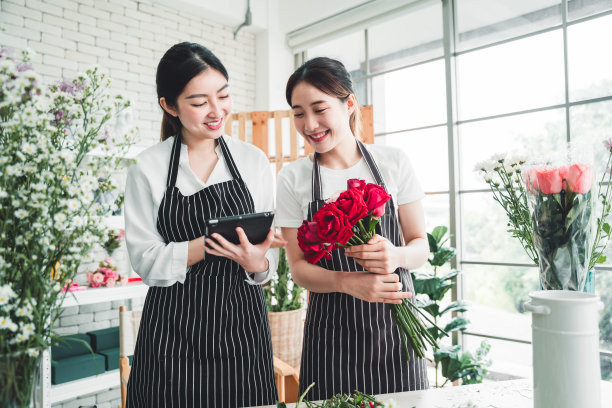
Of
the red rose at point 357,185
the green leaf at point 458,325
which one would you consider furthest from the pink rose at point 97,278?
the red rose at point 357,185

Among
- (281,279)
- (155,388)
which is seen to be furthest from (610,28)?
(155,388)

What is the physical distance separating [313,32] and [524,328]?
3.42 meters

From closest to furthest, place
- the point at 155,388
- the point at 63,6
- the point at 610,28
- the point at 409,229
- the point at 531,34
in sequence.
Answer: the point at 155,388 → the point at 409,229 → the point at 610,28 → the point at 531,34 → the point at 63,6

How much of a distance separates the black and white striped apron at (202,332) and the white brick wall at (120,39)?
2809 millimetres

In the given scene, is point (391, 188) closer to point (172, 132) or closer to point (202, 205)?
point (202, 205)

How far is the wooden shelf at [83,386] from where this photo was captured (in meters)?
2.77

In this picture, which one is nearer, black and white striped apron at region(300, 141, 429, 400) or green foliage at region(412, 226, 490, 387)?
black and white striped apron at region(300, 141, 429, 400)

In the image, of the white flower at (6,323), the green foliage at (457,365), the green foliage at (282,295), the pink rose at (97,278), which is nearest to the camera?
the white flower at (6,323)

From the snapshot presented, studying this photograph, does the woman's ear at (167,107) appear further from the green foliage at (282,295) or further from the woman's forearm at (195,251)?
the green foliage at (282,295)

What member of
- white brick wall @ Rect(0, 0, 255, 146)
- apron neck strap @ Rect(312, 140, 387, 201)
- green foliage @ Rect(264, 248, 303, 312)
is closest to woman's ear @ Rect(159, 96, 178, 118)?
apron neck strap @ Rect(312, 140, 387, 201)

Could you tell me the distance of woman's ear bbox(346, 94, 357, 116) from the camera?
1.49 m

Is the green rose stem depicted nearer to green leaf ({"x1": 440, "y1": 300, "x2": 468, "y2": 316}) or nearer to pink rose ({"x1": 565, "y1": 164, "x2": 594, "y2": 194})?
pink rose ({"x1": 565, "y1": 164, "x2": 594, "y2": 194})

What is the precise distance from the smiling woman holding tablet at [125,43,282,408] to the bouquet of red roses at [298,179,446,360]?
251 mm

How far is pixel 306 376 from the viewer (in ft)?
4.56
